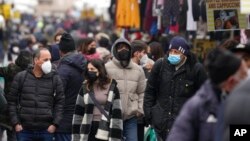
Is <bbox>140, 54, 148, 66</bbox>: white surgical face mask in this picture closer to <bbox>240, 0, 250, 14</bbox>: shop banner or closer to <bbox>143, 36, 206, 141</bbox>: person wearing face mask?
<bbox>143, 36, 206, 141</bbox>: person wearing face mask

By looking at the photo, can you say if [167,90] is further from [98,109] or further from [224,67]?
[224,67]

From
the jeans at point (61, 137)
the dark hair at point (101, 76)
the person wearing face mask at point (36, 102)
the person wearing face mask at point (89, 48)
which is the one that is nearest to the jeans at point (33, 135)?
the person wearing face mask at point (36, 102)

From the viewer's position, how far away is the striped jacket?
36.9ft

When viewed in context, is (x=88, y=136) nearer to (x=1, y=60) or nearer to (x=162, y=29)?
(x=162, y=29)

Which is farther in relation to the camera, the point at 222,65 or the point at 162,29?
the point at 162,29

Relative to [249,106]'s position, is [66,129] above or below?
below

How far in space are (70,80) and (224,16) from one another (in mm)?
2195

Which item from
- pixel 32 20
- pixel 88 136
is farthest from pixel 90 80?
pixel 32 20

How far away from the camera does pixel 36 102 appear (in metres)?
11.7

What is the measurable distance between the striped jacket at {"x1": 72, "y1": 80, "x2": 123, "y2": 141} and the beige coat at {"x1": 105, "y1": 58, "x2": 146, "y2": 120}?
1.86 feet

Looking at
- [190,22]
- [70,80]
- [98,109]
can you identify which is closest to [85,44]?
[70,80]

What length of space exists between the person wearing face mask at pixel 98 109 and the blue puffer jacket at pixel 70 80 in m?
1.25

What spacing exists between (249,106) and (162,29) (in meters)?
13.8

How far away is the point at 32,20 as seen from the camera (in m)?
64.7
